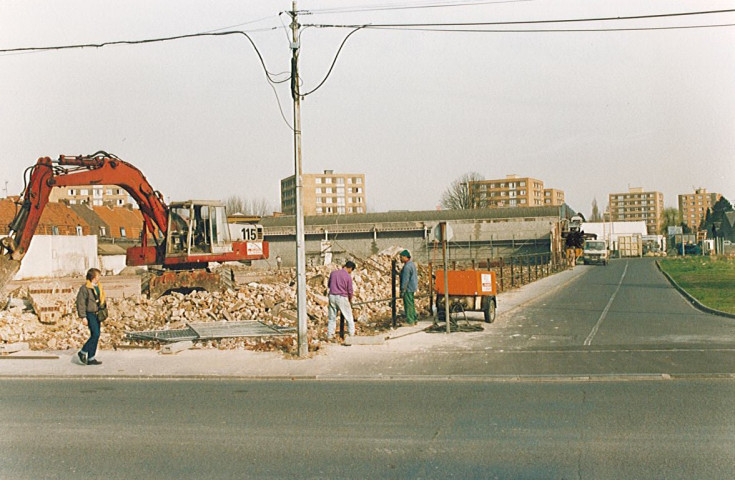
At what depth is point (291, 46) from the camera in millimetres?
14133

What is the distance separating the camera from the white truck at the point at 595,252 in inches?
2513

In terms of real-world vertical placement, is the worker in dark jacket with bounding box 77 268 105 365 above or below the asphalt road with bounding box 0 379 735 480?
above

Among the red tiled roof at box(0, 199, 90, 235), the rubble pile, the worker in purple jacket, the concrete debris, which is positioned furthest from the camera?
the red tiled roof at box(0, 199, 90, 235)

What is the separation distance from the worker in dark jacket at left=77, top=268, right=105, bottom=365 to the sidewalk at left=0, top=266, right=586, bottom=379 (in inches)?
10.5

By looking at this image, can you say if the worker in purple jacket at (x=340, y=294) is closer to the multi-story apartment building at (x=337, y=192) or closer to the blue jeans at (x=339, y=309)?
the blue jeans at (x=339, y=309)

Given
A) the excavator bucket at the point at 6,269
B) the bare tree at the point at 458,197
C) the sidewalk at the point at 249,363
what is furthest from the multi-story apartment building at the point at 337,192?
the sidewalk at the point at 249,363

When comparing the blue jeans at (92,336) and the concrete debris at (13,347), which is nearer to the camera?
Result: the blue jeans at (92,336)

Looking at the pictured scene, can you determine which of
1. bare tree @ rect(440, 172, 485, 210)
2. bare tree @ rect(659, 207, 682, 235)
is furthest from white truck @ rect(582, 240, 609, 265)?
bare tree @ rect(659, 207, 682, 235)

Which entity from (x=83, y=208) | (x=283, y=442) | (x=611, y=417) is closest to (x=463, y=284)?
(x=611, y=417)

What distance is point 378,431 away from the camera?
7797mm

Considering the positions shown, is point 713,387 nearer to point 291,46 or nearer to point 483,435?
point 483,435

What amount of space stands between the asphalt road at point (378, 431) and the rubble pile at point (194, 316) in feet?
16.9

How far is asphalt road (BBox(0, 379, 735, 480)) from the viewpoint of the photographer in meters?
6.42

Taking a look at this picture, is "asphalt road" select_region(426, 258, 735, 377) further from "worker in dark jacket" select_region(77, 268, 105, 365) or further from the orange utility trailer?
"worker in dark jacket" select_region(77, 268, 105, 365)
